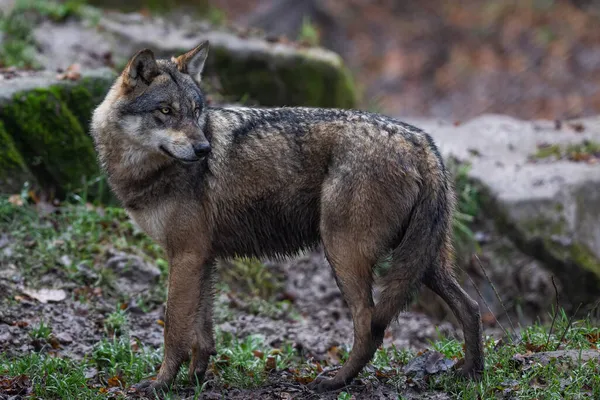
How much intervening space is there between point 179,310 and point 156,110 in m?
1.48

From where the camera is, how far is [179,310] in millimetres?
5602

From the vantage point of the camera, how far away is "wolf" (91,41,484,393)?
5320 mm

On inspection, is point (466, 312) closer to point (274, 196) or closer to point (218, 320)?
point (274, 196)

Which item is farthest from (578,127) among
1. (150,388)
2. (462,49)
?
(462,49)

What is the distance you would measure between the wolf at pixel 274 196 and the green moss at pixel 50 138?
2540mm

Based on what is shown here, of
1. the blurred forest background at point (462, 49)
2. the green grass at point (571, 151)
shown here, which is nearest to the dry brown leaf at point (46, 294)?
the green grass at point (571, 151)

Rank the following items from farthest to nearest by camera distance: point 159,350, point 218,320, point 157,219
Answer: point 218,320 < point 159,350 < point 157,219

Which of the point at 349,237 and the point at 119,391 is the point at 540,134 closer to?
the point at 349,237

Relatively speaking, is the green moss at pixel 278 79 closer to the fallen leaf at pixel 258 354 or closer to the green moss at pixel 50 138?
the green moss at pixel 50 138

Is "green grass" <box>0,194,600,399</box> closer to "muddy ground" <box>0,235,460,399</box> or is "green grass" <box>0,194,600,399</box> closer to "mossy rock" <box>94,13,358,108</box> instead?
"muddy ground" <box>0,235,460,399</box>

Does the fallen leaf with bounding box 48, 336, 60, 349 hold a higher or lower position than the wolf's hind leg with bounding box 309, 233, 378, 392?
lower

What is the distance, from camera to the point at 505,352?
5.80m

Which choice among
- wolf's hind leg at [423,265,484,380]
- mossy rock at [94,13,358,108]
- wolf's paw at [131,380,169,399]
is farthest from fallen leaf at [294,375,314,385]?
mossy rock at [94,13,358,108]

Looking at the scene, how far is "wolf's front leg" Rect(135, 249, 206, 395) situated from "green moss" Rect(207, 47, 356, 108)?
5.98 meters
